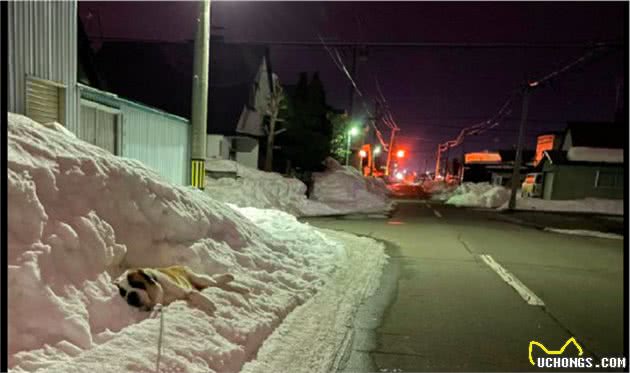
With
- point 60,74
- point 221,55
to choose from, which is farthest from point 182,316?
point 221,55

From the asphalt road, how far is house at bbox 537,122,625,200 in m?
22.4

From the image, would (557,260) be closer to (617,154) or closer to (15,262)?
(15,262)

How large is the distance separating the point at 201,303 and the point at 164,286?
1.31 feet

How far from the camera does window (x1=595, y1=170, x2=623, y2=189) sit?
30.0 meters

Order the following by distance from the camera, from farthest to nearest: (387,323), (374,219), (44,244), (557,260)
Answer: (374,219) → (557,260) → (387,323) → (44,244)

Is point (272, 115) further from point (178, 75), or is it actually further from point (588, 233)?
point (588, 233)

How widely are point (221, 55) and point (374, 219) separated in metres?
18.2

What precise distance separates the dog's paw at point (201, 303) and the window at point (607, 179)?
33249 mm

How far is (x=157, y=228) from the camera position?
16.5 feet

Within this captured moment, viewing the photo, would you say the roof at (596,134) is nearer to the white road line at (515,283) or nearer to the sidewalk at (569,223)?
the sidewalk at (569,223)

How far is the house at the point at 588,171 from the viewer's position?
2998 centimetres

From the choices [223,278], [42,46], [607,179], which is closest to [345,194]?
[42,46]

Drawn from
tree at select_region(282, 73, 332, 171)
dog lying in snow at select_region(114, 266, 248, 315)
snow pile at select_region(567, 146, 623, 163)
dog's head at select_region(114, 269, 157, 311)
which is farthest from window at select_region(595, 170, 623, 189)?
dog's head at select_region(114, 269, 157, 311)

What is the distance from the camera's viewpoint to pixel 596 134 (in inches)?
1312
